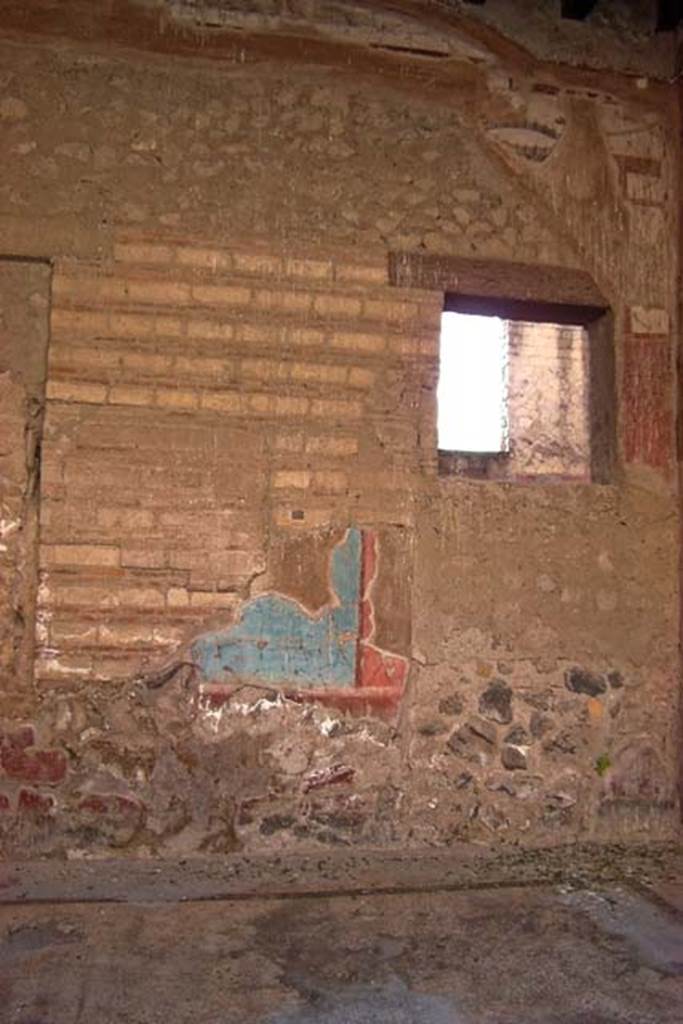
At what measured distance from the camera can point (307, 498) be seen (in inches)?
140

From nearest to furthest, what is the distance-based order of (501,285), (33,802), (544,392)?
(33,802), (501,285), (544,392)

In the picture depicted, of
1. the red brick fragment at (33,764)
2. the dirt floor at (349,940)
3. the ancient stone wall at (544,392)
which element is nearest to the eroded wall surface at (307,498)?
the red brick fragment at (33,764)

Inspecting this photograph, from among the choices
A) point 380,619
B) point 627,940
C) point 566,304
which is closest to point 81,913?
point 380,619

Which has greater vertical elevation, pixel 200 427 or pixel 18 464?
pixel 200 427

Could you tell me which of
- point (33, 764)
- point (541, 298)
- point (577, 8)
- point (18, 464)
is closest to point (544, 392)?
point (577, 8)

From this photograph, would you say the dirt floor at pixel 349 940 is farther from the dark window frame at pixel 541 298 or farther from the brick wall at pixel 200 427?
the dark window frame at pixel 541 298

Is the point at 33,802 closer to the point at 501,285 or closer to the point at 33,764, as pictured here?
the point at 33,764

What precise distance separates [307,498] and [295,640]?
0.57 metres

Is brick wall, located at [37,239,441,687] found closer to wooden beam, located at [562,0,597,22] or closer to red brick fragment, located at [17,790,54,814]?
red brick fragment, located at [17,790,54,814]

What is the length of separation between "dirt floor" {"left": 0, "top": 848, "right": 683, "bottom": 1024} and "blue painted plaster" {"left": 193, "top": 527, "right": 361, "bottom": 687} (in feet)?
2.34

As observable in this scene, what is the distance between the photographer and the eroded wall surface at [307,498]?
3.41 meters

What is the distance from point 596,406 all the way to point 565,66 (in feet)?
4.94

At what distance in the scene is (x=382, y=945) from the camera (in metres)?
2.70

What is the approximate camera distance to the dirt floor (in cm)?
234
